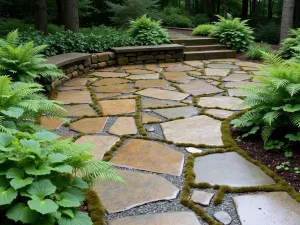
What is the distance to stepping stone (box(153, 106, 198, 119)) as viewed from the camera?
3812mm

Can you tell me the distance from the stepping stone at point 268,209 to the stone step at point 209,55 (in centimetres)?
610

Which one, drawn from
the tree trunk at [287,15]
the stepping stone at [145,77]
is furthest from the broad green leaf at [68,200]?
the tree trunk at [287,15]

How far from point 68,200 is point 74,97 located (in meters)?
3.32

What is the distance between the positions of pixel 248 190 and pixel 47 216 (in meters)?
1.42

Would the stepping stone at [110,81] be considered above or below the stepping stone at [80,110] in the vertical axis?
above

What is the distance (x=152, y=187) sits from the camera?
2.26 meters

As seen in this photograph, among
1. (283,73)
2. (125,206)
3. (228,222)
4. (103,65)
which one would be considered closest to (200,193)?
(228,222)

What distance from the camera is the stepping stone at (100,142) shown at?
2.80 meters

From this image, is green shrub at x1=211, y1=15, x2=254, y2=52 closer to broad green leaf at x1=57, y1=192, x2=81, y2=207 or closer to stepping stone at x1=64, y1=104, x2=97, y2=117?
stepping stone at x1=64, y1=104, x2=97, y2=117

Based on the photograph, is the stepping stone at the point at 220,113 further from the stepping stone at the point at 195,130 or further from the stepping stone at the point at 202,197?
the stepping stone at the point at 202,197

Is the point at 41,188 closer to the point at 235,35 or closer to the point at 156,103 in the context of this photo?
the point at 156,103

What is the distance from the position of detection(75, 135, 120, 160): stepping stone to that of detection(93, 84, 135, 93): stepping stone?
190 centimetres

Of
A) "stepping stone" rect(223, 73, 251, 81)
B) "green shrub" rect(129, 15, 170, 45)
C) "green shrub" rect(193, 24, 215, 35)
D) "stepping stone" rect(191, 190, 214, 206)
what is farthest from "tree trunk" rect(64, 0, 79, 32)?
"stepping stone" rect(191, 190, 214, 206)

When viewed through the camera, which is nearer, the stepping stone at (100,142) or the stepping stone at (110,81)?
the stepping stone at (100,142)
